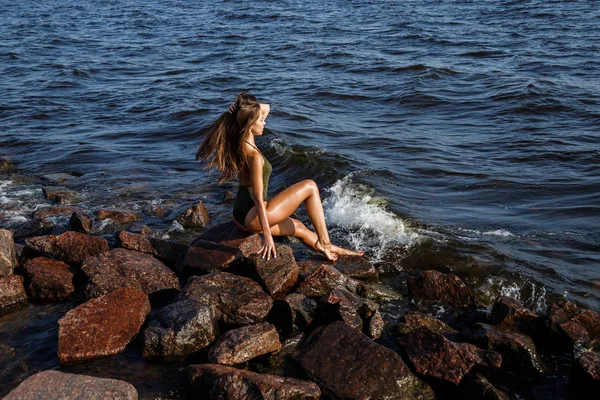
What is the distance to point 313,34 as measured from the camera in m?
24.8

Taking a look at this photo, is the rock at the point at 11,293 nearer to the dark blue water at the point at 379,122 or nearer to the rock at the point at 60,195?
the dark blue water at the point at 379,122

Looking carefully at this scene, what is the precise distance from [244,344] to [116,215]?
451 centimetres

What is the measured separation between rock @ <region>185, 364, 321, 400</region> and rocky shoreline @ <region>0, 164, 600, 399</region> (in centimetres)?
1

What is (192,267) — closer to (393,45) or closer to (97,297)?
(97,297)

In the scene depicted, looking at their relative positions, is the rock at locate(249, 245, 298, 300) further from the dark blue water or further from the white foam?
the white foam

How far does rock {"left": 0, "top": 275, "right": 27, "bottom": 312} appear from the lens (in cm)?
653

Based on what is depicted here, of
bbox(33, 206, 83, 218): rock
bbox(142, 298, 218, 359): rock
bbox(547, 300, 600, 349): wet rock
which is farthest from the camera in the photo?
bbox(33, 206, 83, 218): rock

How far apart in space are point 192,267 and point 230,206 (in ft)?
10.3

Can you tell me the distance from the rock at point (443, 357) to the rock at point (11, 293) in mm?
3788

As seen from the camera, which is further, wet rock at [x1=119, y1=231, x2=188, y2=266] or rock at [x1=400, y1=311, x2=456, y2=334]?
wet rock at [x1=119, y1=231, x2=188, y2=266]

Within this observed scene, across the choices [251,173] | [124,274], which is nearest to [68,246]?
[124,274]

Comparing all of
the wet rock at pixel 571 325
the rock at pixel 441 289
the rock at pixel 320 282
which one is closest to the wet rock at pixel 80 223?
the rock at pixel 320 282

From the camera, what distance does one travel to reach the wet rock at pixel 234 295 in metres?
6.04

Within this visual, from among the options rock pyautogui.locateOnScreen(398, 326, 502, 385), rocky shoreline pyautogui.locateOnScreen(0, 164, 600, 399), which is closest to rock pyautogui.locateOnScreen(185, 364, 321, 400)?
rocky shoreline pyautogui.locateOnScreen(0, 164, 600, 399)
